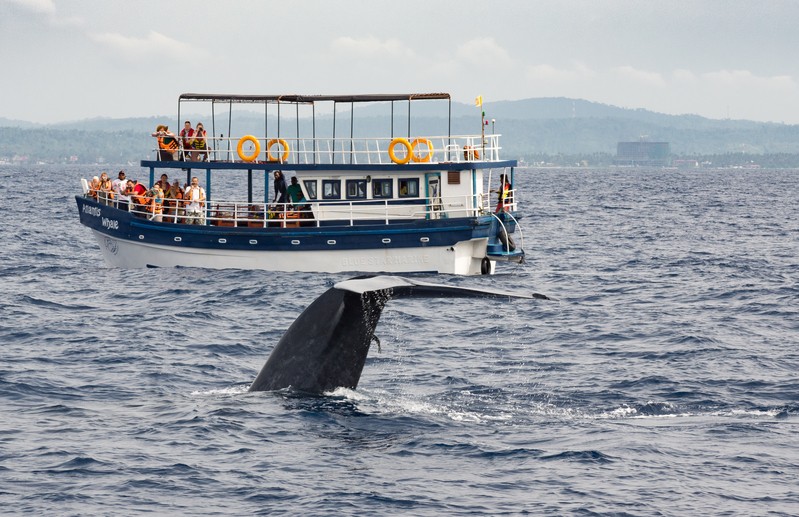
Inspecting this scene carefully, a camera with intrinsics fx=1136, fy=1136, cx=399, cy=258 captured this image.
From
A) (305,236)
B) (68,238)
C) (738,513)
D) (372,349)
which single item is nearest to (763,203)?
(68,238)

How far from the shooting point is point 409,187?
119 ft

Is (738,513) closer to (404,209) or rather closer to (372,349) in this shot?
(372,349)

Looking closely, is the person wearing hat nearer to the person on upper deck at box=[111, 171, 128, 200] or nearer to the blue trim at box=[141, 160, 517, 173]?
the person on upper deck at box=[111, 171, 128, 200]

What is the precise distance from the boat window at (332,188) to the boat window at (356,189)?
32 centimetres

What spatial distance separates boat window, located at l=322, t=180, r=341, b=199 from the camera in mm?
36062

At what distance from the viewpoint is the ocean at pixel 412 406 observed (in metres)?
13.2

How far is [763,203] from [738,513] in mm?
87537

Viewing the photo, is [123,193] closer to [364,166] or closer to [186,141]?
[186,141]

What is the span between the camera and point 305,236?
114 ft

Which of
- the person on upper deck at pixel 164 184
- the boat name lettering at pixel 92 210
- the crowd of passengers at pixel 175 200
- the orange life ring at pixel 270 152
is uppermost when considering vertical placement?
the orange life ring at pixel 270 152

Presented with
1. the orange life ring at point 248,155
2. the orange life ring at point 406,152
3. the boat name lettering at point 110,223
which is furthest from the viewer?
the boat name lettering at point 110,223

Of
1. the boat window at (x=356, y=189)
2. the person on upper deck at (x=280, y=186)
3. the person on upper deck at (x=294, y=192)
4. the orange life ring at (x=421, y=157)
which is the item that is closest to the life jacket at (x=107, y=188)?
the person on upper deck at (x=280, y=186)

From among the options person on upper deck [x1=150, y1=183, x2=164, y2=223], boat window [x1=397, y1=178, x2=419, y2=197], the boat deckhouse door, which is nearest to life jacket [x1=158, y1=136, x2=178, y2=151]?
person on upper deck [x1=150, y1=183, x2=164, y2=223]

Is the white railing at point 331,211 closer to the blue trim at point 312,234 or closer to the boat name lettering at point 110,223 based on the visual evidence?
the blue trim at point 312,234
